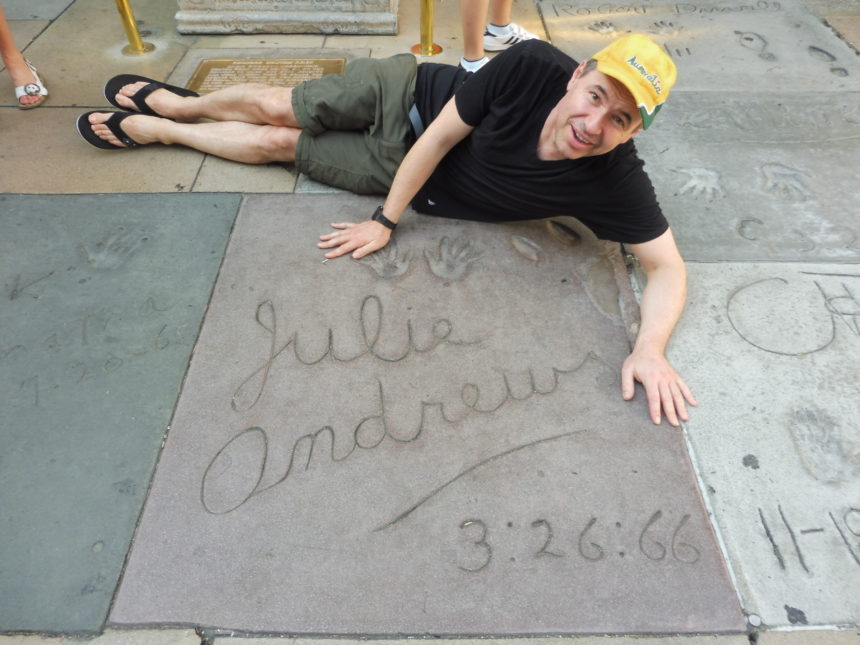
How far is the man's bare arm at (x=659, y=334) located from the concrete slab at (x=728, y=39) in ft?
5.83

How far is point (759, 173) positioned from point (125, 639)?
3.00m

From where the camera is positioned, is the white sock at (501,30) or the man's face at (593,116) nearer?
the man's face at (593,116)

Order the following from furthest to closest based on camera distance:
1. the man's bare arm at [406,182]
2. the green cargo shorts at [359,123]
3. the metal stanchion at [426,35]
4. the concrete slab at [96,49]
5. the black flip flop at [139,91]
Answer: the metal stanchion at [426,35]
the concrete slab at [96,49]
the black flip flop at [139,91]
the green cargo shorts at [359,123]
the man's bare arm at [406,182]

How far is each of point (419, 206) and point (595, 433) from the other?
1194mm

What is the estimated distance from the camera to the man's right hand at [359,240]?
238cm

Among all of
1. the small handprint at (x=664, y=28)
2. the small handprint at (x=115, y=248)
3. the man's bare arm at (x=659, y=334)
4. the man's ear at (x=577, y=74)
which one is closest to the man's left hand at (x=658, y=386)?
the man's bare arm at (x=659, y=334)

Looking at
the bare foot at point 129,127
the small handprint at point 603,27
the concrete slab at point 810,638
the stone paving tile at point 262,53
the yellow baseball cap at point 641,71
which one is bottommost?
the concrete slab at point 810,638

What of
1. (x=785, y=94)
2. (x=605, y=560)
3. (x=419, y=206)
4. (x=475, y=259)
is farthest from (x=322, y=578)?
(x=785, y=94)

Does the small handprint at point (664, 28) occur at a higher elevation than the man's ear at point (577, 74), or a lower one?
lower

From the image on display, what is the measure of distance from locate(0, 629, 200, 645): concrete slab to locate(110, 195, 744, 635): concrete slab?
4 cm

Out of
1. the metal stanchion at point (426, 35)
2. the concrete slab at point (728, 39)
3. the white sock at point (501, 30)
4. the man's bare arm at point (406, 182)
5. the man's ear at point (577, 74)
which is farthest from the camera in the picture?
the white sock at point (501, 30)
